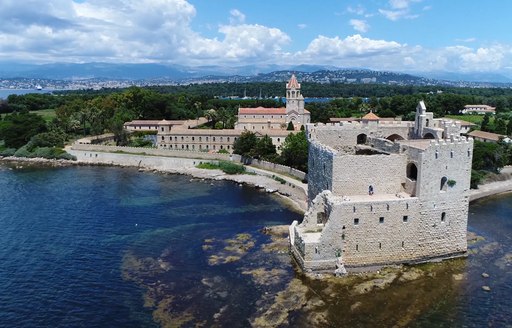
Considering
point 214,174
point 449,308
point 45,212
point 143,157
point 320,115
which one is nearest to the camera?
point 449,308

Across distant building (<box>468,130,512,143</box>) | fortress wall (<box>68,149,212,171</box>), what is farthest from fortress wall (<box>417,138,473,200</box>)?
distant building (<box>468,130,512,143</box>)

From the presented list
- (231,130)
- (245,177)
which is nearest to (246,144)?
(245,177)

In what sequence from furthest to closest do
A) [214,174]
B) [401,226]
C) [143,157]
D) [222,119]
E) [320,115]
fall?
[320,115], [222,119], [143,157], [214,174], [401,226]

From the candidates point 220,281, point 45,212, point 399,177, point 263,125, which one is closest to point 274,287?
point 220,281

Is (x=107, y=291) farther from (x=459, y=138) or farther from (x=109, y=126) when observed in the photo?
(x=109, y=126)

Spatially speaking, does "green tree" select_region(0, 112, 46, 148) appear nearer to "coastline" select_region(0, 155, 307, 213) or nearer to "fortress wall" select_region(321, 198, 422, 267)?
"coastline" select_region(0, 155, 307, 213)

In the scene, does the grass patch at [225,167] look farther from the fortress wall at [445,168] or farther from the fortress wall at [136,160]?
the fortress wall at [445,168]

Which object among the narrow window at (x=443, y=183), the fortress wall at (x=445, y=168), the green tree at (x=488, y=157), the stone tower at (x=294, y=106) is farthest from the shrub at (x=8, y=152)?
the green tree at (x=488, y=157)
